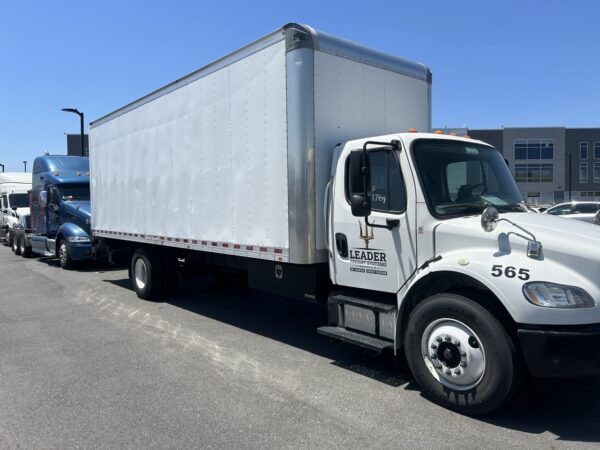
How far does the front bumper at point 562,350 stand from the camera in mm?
3629

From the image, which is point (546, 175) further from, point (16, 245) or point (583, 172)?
point (16, 245)

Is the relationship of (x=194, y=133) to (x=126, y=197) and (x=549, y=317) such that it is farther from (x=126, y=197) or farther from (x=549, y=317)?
(x=549, y=317)

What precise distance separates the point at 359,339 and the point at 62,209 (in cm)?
1269

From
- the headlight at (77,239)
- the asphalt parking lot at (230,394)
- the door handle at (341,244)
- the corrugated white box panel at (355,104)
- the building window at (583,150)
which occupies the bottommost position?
Result: the asphalt parking lot at (230,394)

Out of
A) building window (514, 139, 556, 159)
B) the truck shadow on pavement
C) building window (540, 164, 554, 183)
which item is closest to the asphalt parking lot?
the truck shadow on pavement

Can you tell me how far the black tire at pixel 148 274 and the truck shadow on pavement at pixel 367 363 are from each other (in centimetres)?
→ 34

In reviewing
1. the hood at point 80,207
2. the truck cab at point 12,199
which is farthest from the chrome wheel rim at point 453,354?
the truck cab at point 12,199

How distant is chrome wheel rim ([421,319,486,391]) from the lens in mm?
4113

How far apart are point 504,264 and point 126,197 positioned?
24.6 ft

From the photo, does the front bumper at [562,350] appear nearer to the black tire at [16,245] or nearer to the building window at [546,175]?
the black tire at [16,245]

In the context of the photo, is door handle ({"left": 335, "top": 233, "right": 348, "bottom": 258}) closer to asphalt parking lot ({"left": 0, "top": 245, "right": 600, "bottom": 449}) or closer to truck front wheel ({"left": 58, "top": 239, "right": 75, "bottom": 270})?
asphalt parking lot ({"left": 0, "top": 245, "right": 600, "bottom": 449})

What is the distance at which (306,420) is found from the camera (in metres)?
4.14

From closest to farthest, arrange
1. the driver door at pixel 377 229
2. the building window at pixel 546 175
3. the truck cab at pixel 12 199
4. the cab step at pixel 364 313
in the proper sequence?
the driver door at pixel 377 229, the cab step at pixel 364 313, the truck cab at pixel 12 199, the building window at pixel 546 175

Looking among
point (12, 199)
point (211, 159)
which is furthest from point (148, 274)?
point (12, 199)
